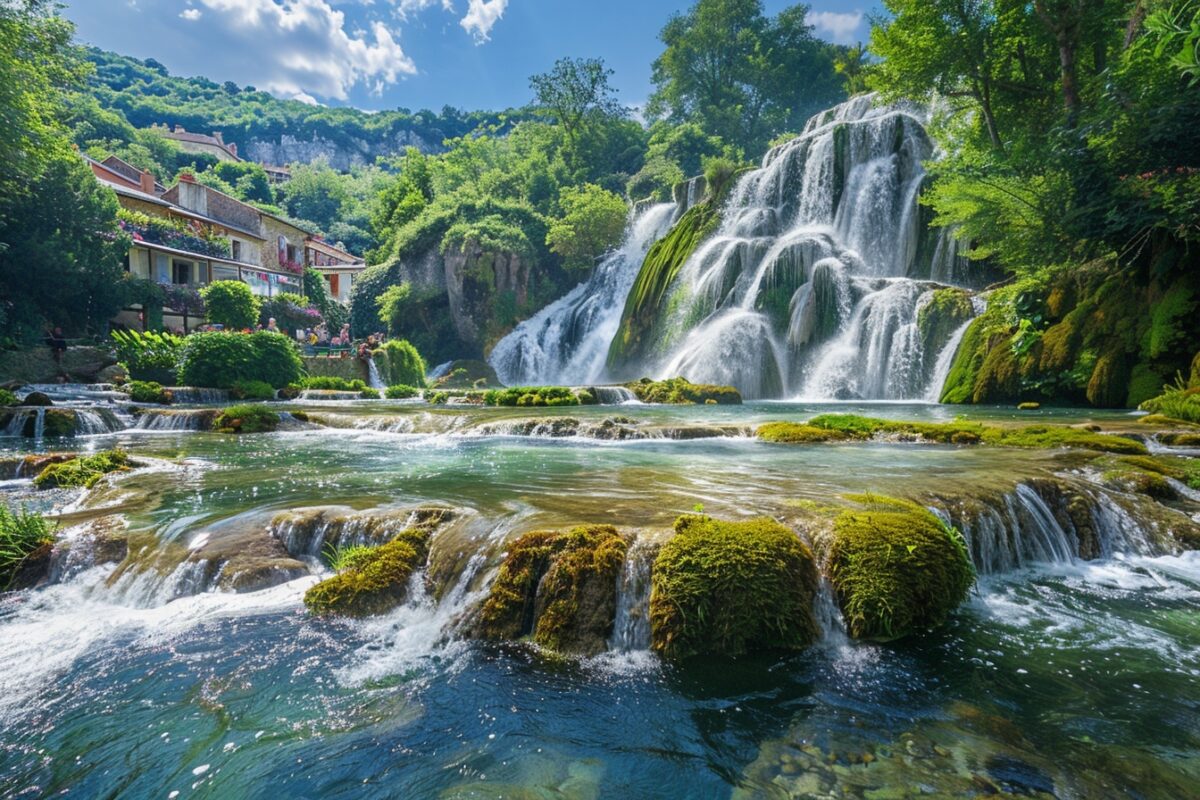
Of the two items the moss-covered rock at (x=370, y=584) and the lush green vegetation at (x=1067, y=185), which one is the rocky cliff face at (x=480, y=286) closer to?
the lush green vegetation at (x=1067, y=185)

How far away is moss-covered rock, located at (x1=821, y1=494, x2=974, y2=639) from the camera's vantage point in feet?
13.9

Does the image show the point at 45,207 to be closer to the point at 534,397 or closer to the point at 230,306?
the point at 230,306

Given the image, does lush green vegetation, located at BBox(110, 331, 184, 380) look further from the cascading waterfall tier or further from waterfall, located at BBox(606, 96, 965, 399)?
waterfall, located at BBox(606, 96, 965, 399)

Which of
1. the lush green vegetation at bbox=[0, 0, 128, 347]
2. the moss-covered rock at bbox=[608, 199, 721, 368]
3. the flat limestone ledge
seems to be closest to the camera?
the lush green vegetation at bbox=[0, 0, 128, 347]

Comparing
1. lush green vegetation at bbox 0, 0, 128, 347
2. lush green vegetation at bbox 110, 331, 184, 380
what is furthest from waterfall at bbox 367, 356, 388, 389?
lush green vegetation at bbox 0, 0, 128, 347

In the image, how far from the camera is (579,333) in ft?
115

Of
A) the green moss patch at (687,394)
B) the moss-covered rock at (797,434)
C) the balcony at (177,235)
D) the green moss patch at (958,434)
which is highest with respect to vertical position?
the balcony at (177,235)

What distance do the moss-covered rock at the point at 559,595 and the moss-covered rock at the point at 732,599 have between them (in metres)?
0.37

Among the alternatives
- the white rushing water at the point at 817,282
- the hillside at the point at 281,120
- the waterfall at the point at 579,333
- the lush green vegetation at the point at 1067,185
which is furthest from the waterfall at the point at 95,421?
the hillside at the point at 281,120

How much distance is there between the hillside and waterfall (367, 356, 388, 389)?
108m

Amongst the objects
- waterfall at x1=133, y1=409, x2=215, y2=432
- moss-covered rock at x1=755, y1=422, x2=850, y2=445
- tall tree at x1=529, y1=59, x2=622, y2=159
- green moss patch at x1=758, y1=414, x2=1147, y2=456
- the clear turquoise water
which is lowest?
the clear turquoise water

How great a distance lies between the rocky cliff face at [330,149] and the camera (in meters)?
126

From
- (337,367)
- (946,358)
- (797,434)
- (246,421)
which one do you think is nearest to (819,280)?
(946,358)

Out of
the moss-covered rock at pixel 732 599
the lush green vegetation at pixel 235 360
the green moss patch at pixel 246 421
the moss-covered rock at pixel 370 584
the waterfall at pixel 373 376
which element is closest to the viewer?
the moss-covered rock at pixel 732 599
